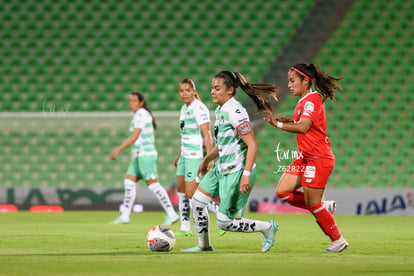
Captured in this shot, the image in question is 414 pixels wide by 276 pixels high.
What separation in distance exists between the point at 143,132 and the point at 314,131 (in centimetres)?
506

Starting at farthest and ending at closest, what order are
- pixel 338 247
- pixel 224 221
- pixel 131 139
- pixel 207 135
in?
pixel 131 139 → pixel 207 135 → pixel 338 247 → pixel 224 221

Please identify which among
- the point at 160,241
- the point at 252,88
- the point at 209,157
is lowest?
the point at 160,241

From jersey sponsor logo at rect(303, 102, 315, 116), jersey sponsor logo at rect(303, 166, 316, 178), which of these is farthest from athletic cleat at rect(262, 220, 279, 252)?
jersey sponsor logo at rect(303, 102, 315, 116)

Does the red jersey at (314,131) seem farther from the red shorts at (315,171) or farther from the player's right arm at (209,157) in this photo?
the player's right arm at (209,157)

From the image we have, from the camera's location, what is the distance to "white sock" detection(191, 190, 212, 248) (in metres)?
6.59

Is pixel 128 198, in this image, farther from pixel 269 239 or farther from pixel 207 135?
pixel 269 239

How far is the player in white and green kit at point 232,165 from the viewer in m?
6.42

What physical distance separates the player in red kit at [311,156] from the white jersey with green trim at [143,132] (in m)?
4.70

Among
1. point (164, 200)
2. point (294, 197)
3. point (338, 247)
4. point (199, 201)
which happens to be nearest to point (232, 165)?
point (199, 201)

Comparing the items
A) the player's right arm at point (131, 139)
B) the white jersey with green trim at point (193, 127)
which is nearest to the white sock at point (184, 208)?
the white jersey with green trim at point (193, 127)

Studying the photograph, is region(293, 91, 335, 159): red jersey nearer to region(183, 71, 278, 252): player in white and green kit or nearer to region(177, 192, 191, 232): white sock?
region(183, 71, 278, 252): player in white and green kit

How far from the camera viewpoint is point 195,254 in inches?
253

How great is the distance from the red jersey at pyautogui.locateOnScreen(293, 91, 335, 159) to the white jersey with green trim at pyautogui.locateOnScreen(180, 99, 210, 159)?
229 cm

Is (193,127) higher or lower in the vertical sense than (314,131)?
lower
